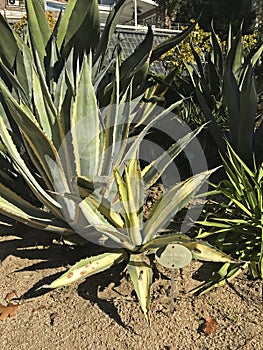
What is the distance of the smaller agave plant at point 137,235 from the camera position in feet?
6.46

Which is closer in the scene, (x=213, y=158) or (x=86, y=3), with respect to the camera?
(x=86, y=3)

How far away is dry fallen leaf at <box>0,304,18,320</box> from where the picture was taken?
2.10 m

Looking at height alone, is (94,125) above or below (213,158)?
above

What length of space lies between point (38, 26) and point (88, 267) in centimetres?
144

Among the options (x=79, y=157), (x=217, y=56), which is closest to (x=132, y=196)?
(x=79, y=157)

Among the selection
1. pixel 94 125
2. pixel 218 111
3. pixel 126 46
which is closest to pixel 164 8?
pixel 126 46

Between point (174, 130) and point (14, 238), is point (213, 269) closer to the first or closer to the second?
point (14, 238)

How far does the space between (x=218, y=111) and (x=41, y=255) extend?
6.37 ft

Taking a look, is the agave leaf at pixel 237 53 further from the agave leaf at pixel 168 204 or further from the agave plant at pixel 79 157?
the agave leaf at pixel 168 204

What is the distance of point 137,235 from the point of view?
7.03ft

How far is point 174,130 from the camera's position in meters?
3.62

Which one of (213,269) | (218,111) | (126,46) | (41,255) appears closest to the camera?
(213,269)

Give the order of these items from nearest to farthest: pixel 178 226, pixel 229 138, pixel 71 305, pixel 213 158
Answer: pixel 71 305, pixel 178 226, pixel 229 138, pixel 213 158

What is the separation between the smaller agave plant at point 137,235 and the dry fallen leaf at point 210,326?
0.27 m
